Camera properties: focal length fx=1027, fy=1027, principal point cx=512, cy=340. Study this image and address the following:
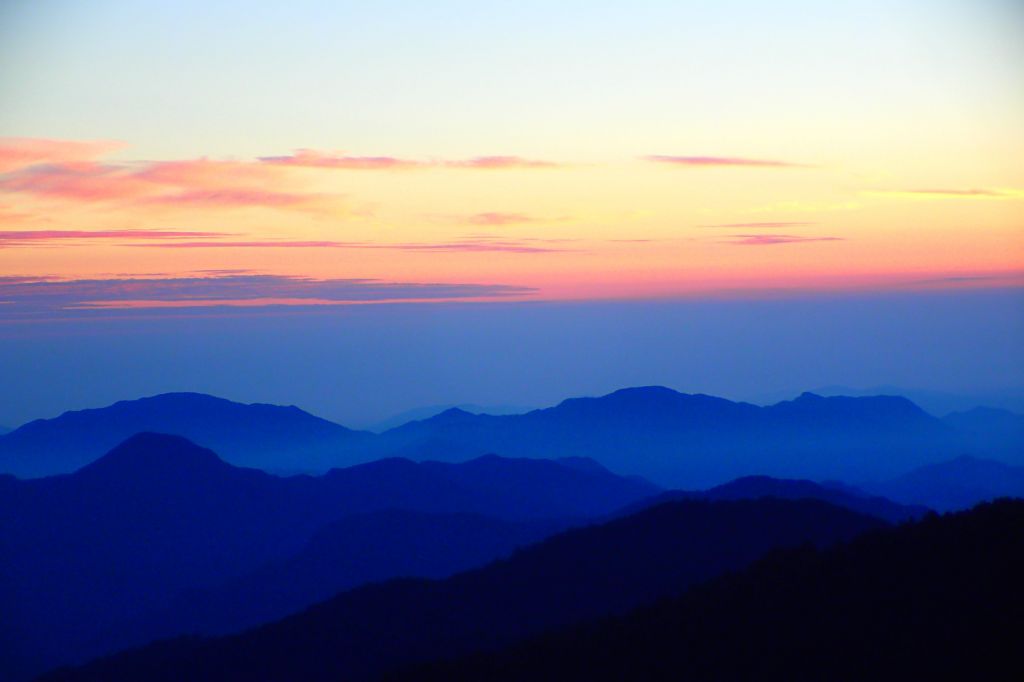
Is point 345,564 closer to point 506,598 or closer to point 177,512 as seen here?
point 177,512

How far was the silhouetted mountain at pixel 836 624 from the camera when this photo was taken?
3966 centimetres

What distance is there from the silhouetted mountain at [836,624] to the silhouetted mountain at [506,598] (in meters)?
12.2

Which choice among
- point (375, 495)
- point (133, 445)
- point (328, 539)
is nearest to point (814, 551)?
point (328, 539)

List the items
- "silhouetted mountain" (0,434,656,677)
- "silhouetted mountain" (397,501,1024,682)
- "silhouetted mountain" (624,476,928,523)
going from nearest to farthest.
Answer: "silhouetted mountain" (397,501,1024,682) → "silhouetted mountain" (624,476,928,523) → "silhouetted mountain" (0,434,656,677)

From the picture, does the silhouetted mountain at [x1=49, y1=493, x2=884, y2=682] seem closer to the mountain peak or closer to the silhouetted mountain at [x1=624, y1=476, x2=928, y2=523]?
the silhouetted mountain at [x1=624, y1=476, x2=928, y2=523]

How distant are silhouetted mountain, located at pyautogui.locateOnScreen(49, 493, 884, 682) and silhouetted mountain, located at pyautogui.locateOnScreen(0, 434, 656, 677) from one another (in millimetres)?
41170

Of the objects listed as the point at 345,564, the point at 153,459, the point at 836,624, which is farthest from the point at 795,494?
the point at 153,459

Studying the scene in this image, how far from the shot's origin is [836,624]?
1762 inches

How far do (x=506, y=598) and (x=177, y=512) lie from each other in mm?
95511

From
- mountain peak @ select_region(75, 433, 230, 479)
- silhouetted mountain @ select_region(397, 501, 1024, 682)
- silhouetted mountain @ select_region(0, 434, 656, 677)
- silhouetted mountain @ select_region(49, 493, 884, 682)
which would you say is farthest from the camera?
mountain peak @ select_region(75, 433, 230, 479)

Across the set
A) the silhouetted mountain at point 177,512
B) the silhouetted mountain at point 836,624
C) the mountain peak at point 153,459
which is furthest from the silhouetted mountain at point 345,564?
the silhouetted mountain at point 836,624

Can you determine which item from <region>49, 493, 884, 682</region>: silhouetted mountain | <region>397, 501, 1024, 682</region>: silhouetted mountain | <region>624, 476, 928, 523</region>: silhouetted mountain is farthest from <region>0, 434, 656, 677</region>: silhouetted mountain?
<region>397, 501, 1024, 682</region>: silhouetted mountain

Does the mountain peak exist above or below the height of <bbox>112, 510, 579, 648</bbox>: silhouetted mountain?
above

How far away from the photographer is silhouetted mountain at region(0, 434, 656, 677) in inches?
5094
